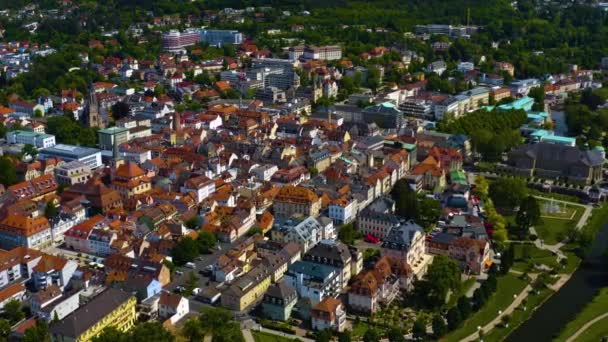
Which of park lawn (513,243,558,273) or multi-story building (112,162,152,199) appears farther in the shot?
multi-story building (112,162,152,199)

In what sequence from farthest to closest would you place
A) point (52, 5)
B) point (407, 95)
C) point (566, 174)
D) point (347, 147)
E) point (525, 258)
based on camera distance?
point (52, 5), point (407, 95), point (347, 147), point (566, 174), point (525, 258)

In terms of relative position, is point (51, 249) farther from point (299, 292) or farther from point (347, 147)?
point (347, 147)

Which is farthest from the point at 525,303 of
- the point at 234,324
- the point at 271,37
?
the point at 271,37

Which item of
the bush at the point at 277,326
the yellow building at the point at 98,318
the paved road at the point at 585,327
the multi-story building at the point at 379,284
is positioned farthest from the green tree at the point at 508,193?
the yellow building at the point at 98,318

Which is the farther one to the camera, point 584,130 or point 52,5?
point 52,5

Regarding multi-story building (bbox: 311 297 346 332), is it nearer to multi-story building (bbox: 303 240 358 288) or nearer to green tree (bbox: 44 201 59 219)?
multi-story building (bbox: 303 240 358 288)

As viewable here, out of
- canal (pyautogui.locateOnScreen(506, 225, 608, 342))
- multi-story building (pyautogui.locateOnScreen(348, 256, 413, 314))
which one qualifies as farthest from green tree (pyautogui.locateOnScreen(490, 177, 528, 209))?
multi-story building (pyautogui.locateOnScreen(348, 256, 413, 314))

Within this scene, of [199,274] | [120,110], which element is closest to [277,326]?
[199,274]
